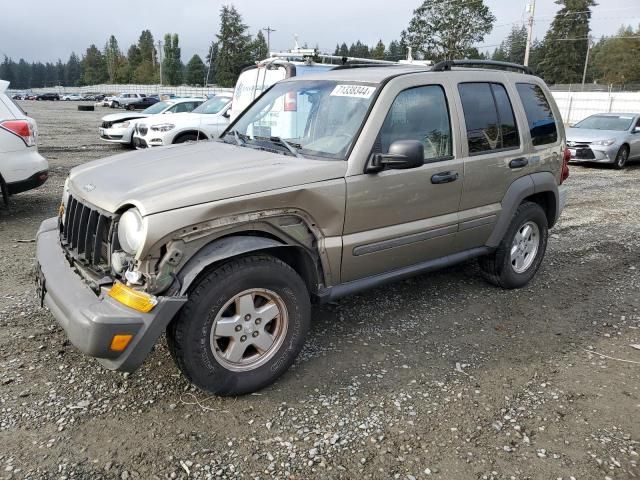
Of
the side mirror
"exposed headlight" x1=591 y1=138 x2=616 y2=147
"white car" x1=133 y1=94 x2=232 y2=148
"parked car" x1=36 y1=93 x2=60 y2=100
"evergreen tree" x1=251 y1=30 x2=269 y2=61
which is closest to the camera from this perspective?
the side mirror

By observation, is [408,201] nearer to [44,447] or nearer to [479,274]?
[479,274]

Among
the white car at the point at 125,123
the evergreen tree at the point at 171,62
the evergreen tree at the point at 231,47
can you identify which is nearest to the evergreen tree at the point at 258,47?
the evergreen tree at the point at 231,47

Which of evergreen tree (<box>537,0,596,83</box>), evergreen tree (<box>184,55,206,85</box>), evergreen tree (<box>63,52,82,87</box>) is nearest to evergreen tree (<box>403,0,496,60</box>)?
evergreen tree (<box>537,0,596,83</box>)

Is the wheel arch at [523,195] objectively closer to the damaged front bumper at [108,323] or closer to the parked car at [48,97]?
the damaged front bumper at [108,323]

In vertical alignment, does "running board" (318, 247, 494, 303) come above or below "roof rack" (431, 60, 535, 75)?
below

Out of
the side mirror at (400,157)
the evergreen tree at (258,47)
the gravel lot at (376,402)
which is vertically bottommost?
the gravel lot at (376,402)

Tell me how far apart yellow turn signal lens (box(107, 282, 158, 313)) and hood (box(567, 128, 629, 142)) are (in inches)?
540

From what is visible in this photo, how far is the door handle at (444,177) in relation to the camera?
12.6 feet

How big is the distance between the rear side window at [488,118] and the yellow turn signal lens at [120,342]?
2858 millimetres

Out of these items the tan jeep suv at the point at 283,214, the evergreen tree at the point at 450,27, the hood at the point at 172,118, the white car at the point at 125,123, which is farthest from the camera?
the evergreen tree at the point at 450,27

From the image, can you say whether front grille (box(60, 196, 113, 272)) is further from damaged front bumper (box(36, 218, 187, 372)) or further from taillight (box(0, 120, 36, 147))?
taillight (box(0, 120, 36, 147))

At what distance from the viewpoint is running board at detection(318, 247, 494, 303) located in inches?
138

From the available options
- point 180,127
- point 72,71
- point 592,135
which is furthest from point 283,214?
point 72,71

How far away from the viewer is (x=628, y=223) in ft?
25.8
